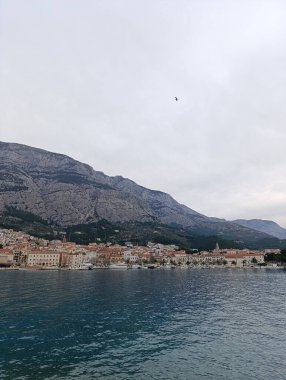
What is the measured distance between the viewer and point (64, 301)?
5181cm

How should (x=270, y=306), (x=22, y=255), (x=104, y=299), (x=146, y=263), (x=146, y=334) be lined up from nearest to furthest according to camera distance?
1. (x=146, y=334)
2. (x=270, y=306)
3. (x=104, y=299)
4. (x=22, y=255)
5. (x=146, y=263)

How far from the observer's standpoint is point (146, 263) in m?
197

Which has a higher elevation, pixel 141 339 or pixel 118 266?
pixel 118 266

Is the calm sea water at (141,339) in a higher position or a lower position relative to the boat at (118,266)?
lower

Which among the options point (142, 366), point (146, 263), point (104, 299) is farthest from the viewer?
point (146, 263)

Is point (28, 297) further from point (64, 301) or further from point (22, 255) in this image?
point (22, 255)

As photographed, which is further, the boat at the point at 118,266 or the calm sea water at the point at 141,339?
the boat at the point at 118,266

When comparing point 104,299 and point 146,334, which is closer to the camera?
point 146,334

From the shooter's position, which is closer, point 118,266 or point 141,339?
point 141,339

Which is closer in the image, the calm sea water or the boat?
the calm sea water

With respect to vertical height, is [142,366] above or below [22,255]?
below

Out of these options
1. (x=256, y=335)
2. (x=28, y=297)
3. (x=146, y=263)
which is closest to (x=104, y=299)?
(x=28, y=297)

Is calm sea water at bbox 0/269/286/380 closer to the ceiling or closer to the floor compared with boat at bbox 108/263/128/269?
closer to the floor

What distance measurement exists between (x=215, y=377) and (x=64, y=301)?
1371 inches
